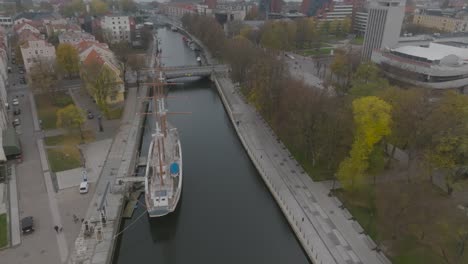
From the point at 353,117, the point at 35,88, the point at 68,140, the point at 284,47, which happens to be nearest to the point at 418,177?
the point at 353,117

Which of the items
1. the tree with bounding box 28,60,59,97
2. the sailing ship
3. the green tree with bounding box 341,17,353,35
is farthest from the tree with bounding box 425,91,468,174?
the green tree with bounding box 341,17,353,35

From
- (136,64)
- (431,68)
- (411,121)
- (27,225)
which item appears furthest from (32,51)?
(431,68)

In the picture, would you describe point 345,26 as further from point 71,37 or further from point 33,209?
point 33,209

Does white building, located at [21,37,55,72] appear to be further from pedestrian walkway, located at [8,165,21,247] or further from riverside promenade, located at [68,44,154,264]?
pedestrian walkway, located at [8,165,21,247]

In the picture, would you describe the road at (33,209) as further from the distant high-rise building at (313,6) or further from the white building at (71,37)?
the distant high-rise building at (313,6)

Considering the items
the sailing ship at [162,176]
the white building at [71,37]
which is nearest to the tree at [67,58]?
the white building at [71,37]

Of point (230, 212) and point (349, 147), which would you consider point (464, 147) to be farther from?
point (230, 212)
